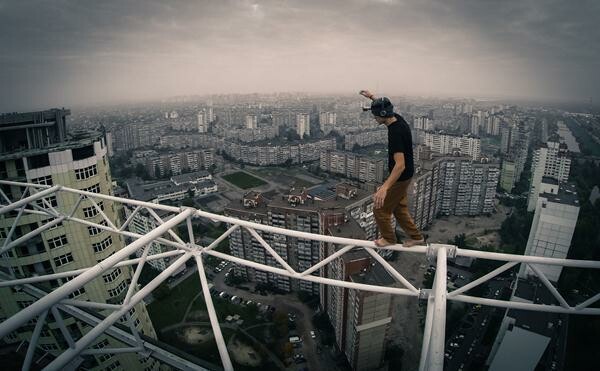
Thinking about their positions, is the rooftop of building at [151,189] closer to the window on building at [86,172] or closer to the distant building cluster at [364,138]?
the window on building at [86,172]

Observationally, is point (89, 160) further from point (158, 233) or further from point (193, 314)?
point (193, 314)

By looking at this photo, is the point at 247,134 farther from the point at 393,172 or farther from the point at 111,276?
the point at 393,172

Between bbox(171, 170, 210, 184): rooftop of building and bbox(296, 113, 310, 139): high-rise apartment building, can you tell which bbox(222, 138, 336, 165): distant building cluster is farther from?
bbox(296, 113, 310, 139): high-rise apartment building

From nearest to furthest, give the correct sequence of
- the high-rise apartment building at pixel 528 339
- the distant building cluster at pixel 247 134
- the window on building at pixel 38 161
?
the window on building at pixel 38 161 → the high-rise apartment building at pixel 528 339 → the distant building cluster at pixel 247 134

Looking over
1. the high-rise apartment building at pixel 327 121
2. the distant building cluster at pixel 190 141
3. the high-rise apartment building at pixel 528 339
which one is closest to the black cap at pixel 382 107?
the high-rise apartment building at pixel 528 339

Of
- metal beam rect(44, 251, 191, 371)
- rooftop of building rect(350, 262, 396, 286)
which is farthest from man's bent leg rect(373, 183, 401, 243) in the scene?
rooftop of building rect(350, 262, 396, 286)

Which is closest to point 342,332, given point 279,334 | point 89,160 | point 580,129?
point 279,334
